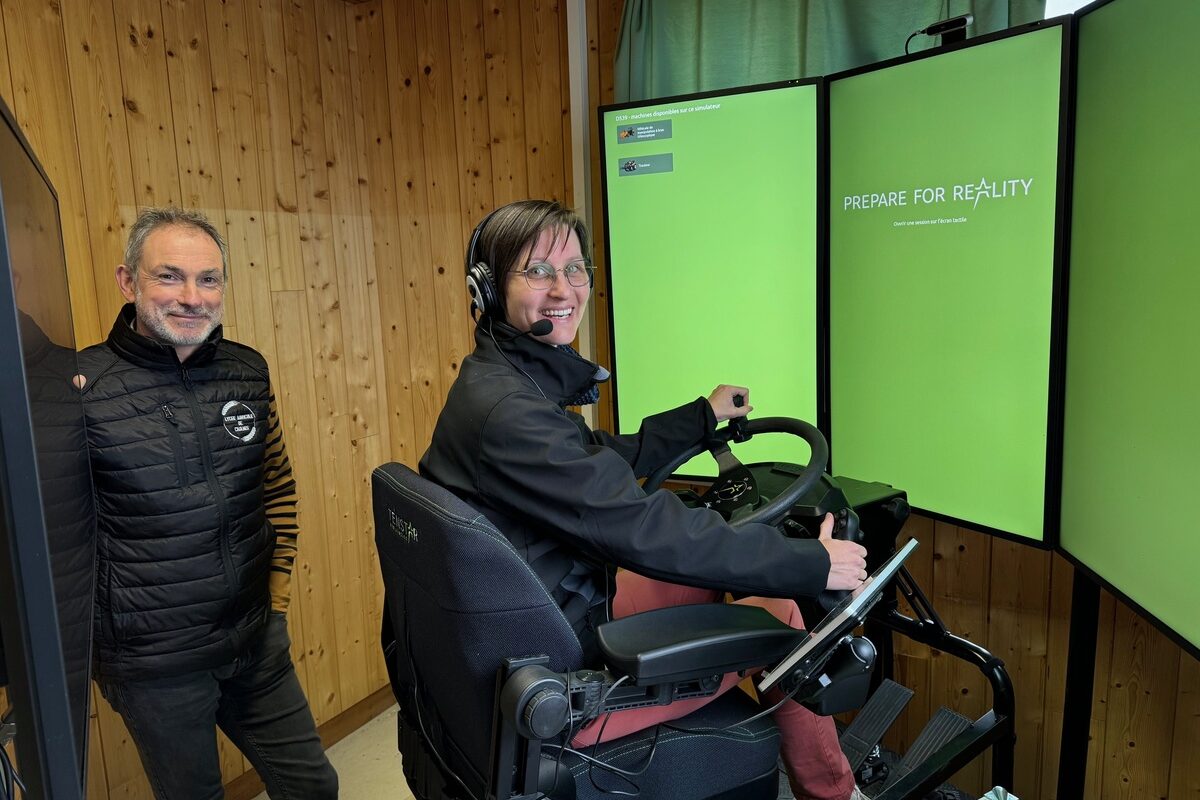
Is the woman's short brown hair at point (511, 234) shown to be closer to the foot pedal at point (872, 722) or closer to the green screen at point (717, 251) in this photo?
the green screen at point (717, 251)

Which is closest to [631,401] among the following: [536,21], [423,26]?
[536,21]

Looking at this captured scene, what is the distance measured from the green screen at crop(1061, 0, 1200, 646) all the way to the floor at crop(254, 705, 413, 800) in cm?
205

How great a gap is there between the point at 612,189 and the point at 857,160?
75 cm

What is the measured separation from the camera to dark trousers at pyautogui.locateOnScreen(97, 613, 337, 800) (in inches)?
68.4

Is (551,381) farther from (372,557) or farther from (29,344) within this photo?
(372,557)

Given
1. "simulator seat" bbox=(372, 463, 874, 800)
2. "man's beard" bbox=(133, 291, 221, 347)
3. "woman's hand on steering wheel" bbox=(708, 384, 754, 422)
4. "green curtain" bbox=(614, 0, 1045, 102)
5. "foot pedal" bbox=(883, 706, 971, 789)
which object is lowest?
"foot pedal" bbox=(883, 706, 971, 789)

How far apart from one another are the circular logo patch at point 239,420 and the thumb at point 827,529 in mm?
1232

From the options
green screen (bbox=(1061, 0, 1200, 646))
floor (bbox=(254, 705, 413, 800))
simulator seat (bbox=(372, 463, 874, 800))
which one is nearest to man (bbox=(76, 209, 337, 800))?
simulator seat (bbox=(372, 463, 874, 800))

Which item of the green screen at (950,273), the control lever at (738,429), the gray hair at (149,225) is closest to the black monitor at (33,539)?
the gray hair at (149,225)

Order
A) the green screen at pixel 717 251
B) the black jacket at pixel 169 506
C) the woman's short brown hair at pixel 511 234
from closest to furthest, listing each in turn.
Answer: the woman's short brown hair at pixel 511 234, the black jacket at pixel 169 506, the green screen at pixel 717 251

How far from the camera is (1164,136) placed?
1.36 m

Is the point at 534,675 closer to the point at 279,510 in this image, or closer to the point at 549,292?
the point at 549,292

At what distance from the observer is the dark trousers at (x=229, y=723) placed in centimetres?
174

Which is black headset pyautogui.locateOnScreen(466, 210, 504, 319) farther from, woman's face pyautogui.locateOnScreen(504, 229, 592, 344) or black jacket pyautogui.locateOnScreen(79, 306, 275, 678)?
black jacket pyautogui.locateOnScreen(79, 306, 275, 678)
